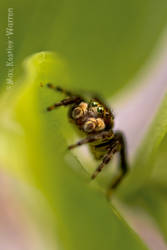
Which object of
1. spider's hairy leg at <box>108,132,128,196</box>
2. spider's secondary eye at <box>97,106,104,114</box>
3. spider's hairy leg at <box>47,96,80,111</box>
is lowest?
spider's hairy leg at <box>108,132,128,196</box>

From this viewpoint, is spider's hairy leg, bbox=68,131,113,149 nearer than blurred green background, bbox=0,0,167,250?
No

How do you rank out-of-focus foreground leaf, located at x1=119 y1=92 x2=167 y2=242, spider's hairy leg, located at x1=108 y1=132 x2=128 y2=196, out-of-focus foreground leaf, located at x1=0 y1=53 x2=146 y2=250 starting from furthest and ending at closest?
spider's hairy leg, located at x1=108 y1=132 x2=128 y2=196 < out-of-focus foreground leaf, located at x1=119 y1=92 x2=167 y2=242 < out-of-focus foreground leaf, located at x1=0 y1=53 x2=146 y2=250

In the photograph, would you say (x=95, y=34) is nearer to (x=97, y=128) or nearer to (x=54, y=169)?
(x=97, y=128)

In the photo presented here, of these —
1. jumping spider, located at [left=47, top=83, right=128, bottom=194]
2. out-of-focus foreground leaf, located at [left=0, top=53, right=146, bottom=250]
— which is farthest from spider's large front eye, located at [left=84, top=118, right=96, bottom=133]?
out-of-focus foreground leaf, located at [left=0, top=53, right=146, bottom=250]

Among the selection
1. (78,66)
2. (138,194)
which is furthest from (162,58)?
(138,194)

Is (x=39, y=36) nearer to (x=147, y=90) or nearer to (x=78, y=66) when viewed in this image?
(x=78, y=66)

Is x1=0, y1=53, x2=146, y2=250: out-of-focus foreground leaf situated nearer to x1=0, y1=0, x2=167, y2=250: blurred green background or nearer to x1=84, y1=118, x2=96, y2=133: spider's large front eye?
x1=0, y1=0, x2=167, y2=250: blurred green background

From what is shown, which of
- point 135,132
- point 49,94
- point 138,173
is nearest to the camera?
point 49,94
